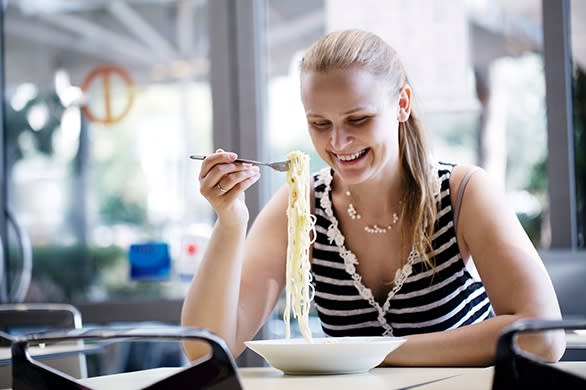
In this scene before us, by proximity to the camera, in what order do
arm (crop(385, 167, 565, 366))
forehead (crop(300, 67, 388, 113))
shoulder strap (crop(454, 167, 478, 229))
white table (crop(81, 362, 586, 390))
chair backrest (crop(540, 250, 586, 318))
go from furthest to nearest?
chair backrest (crop(540, 250, 586, 318)) → shoulder strap (crop(454, 167, 478, 229)) → forehead (crop(300, 67, 388, 113)) → arm (crop(385, 167, 565, 366)) → white table (crop(81, 362, 586, 390))

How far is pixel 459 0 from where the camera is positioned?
3.78m

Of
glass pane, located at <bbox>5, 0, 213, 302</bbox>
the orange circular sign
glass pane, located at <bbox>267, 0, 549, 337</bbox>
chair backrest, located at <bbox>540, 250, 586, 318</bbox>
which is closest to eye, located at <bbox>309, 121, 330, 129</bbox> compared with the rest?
chair backrest, located at <bbox>540, 250, 586, 318</bbox>

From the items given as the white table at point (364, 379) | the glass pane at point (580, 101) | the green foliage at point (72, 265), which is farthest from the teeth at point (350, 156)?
the green foliage at point (72, 265)

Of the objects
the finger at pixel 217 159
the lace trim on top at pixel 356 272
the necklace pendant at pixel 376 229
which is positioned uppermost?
the finger at pixel 217 159

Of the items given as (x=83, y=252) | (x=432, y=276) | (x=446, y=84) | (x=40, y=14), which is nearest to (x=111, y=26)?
(x=40, y=14)

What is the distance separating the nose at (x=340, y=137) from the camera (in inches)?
83.3

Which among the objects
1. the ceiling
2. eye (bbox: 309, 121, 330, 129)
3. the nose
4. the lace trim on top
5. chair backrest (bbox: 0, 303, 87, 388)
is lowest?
chair backrest (bbox: 0, 303, 87, 388)

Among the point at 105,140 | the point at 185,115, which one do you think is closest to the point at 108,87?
the point at 105,140

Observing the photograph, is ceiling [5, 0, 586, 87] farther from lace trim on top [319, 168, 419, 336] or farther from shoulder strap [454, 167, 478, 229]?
shoulder strap [454, 167, 478, 229]

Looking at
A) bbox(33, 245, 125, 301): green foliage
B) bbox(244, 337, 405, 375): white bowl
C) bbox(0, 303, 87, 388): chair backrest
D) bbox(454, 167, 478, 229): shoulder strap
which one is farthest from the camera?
bbox(33, 245, 125, 301): green foliage

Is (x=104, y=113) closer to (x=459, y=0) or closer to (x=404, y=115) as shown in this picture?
(x=459, y=0)

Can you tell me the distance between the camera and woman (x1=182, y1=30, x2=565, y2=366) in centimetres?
205

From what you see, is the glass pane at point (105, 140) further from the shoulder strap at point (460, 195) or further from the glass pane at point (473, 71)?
the shoulder strap at point (460, 195)

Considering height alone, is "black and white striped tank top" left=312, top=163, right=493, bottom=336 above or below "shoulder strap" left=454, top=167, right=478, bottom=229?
below
